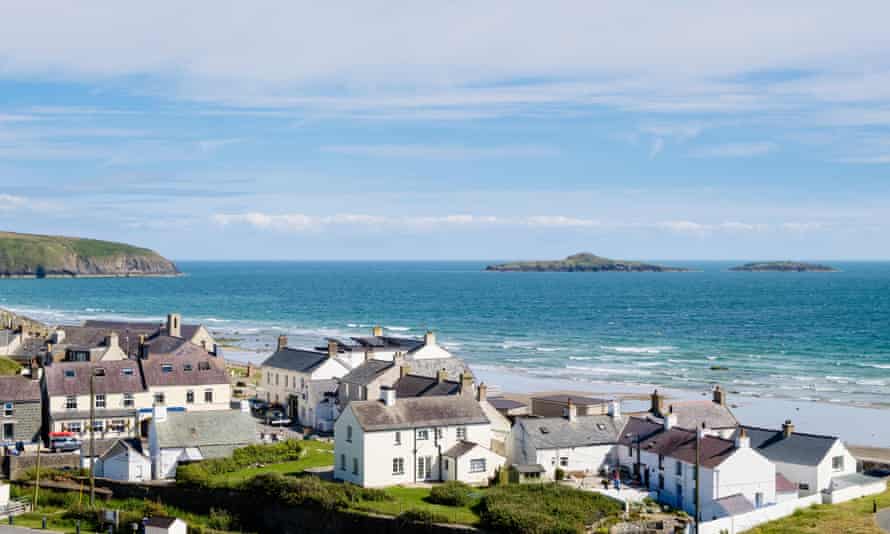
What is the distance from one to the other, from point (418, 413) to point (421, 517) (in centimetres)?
1072

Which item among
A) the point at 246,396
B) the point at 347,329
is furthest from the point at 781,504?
the point at 347,329

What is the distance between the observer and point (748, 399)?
8488 centimetres

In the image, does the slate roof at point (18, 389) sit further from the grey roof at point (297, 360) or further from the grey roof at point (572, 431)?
the grey roof at point (572, 431)

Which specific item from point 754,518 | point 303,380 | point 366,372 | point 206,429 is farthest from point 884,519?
point 303,380

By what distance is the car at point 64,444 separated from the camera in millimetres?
57875

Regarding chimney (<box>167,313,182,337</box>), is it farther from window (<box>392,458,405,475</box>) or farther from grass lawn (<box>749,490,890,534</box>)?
grass lawn (<box>749,490,890,534</box>)

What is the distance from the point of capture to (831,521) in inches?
1738

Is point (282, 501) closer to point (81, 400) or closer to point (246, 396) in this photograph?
point (81, 400)

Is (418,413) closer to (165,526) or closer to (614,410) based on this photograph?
(614,410)

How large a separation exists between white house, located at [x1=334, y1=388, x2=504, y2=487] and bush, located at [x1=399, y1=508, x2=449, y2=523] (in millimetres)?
6985

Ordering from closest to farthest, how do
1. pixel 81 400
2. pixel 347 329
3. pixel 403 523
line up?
1. pixel 403 523
2. pixel 81 400
3. pixel 347 329

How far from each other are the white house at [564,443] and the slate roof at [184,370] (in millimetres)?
22234

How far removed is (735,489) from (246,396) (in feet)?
140

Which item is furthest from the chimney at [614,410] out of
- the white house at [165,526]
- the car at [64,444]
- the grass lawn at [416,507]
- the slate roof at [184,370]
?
the car at [64,444]
